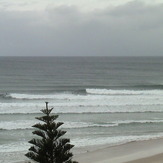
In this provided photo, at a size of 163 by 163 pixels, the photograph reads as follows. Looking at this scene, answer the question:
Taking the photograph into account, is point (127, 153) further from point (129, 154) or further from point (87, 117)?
point (87, 117)

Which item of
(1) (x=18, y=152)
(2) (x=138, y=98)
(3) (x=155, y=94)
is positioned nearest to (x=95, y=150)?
(1) (x=18, y=152)

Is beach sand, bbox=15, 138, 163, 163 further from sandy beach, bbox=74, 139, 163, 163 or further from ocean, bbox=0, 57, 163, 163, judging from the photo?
ocean, bbox=0, 57, 163, 163

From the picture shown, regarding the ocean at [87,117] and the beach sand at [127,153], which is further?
the ocean at [87,117]

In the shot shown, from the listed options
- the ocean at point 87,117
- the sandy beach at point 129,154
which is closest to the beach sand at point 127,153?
the sandy beach at point 129,154

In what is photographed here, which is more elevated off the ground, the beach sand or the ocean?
the ocean

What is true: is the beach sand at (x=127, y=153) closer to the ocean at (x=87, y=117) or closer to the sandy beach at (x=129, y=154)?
the sandy beach at (x=129, y=154)

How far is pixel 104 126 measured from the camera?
67.4 ft

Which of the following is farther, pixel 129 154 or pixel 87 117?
pixel 87 117

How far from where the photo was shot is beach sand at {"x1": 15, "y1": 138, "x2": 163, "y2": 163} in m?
14.8

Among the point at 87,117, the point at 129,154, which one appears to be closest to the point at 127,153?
the point at 129,154

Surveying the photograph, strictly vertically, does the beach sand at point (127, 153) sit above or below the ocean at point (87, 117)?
below

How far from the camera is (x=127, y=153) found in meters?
15.9

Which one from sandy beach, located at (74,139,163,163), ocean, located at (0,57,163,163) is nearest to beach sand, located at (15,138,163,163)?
sandy beach, located at (74,139,163,163)

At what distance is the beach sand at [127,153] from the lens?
48.7ft
